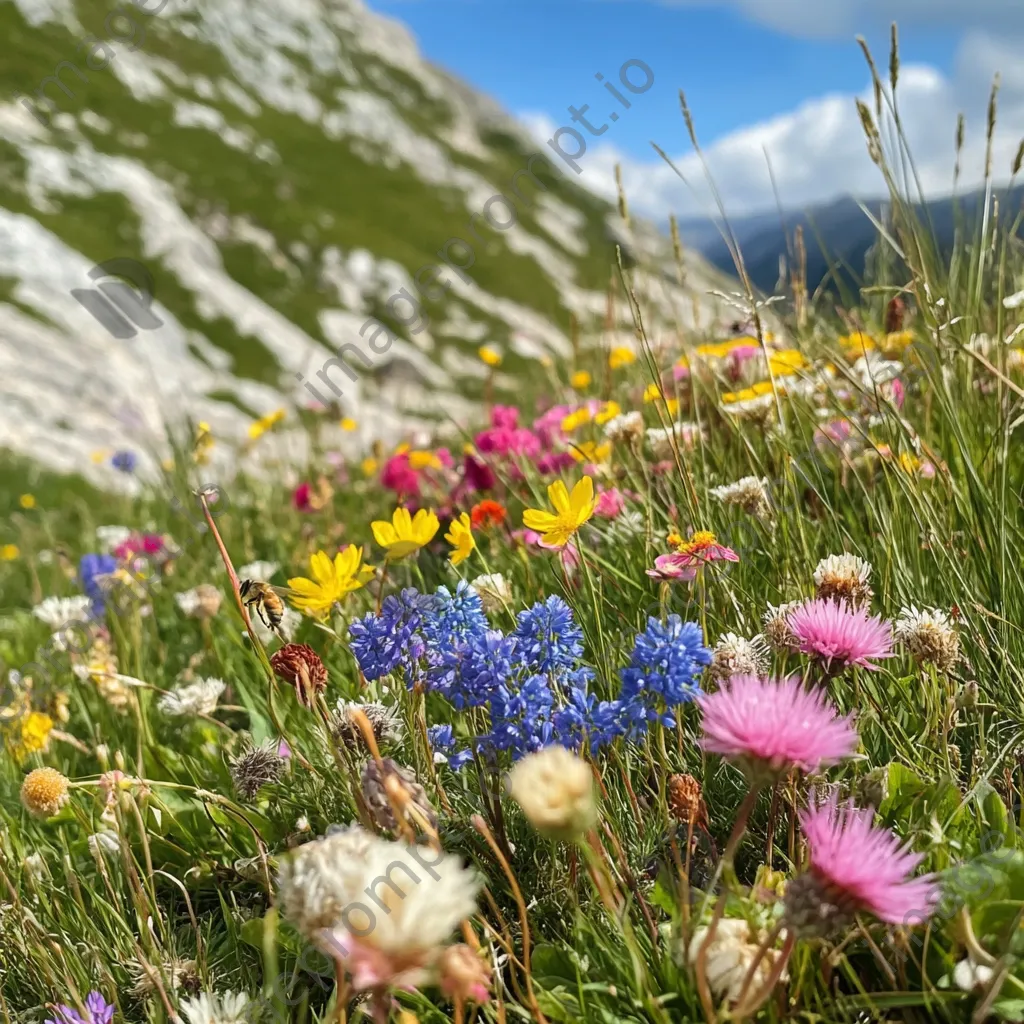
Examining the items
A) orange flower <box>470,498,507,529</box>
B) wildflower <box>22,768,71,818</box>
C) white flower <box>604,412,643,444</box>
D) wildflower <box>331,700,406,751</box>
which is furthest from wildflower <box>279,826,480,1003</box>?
white flower <box>604,412,643,444</box>

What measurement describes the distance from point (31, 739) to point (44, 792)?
62 centimetres

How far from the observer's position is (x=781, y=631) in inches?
47.2

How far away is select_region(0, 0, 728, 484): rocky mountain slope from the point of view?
937 inches

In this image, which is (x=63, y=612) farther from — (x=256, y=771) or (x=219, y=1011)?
(x=219, y=1011)

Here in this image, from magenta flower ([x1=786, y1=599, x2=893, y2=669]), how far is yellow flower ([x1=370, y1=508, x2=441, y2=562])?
0.66 meters

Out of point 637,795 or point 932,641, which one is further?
point 637,795

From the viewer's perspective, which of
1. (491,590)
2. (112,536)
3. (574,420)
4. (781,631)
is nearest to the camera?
(781,631)

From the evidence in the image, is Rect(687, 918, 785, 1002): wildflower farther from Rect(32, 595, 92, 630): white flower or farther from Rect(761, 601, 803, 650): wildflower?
Rect(32, 595, 92, 630): white flower

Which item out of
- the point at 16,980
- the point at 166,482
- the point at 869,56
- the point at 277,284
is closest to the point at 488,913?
the point at 16,980

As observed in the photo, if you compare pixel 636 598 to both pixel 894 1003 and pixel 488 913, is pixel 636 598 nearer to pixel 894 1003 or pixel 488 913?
pixel 488 913

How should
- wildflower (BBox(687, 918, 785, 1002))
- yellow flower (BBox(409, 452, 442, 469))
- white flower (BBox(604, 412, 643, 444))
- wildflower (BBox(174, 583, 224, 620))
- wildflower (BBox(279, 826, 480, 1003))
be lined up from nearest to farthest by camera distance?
wildflower (BBox(279, 826, 480, 1003))
wildflower (BBox(687, 918, 785, 1002))
white flower (BBox(604, 412, 643, 444))
wildflower (BBox(174, 583, 224, 620))
yellow flower (BBox(409, 452, 442, 469))

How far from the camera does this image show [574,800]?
2.39 ft

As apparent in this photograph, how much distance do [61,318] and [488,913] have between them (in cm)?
2789

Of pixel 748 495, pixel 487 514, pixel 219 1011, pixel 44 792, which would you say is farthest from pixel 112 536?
pixel 748 495
